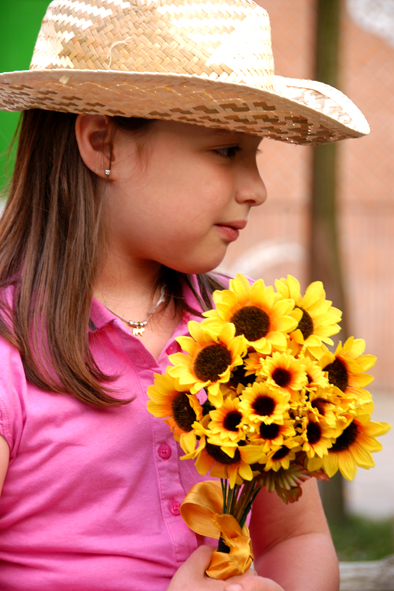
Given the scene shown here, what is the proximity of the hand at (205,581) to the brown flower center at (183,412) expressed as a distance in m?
A: 0.29

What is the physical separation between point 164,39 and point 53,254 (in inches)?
20.2

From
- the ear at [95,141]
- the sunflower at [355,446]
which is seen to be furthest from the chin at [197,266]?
the sunflower at [355,446]

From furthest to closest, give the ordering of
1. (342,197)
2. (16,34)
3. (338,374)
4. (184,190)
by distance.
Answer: (342,197) < (16,34) < (184,190) < (338,374)

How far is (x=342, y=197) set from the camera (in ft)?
17.4

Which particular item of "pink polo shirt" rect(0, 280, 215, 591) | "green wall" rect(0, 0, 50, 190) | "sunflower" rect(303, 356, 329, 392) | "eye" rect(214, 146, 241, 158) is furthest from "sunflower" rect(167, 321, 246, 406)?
"green wall" rect(0, 0, 50, 190)

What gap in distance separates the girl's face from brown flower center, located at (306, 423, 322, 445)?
0.48m

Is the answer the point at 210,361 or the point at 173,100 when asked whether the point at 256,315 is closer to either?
the point at 210,361

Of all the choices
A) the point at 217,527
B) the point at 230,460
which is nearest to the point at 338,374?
the point at 230,460

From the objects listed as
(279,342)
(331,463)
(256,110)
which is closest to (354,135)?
(256,110)

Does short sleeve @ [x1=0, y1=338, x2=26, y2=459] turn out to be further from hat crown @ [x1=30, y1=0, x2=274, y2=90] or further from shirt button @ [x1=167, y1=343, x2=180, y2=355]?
hat crown @ [x1=30, y1=0, x2=274, y2=90]

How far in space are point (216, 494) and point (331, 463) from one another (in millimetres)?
259

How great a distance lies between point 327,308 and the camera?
1.16 m

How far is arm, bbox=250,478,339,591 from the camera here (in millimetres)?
1461

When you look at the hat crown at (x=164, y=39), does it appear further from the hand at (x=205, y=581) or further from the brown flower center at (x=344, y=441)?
the hand at (x=205, y=581)
